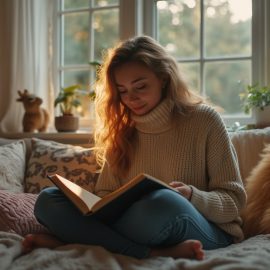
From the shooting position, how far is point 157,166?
155 cm

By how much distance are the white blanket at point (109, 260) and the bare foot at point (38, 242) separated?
0.13ft

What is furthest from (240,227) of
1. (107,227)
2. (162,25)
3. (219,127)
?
(162,25)

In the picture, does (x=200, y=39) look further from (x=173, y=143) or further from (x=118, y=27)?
(x=173, y=143)

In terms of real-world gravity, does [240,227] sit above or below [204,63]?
below

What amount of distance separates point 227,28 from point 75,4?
960mm

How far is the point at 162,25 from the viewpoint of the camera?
255cm

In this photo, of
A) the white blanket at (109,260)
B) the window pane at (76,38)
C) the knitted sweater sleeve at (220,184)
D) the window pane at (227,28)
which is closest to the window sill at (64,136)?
the window pane at (76,38)

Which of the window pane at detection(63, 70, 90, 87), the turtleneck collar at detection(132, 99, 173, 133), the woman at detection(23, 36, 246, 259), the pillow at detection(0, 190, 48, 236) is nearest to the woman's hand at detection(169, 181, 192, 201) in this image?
the woman at detection(23, 36, 246, 259)

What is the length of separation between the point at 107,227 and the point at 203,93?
1344 millimetres

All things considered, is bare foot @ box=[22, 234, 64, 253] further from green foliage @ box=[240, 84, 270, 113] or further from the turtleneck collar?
green foliage @ box=[240, 84, 270, 113]

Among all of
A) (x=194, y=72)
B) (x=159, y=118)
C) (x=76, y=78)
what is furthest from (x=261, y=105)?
(x=76, y=78)

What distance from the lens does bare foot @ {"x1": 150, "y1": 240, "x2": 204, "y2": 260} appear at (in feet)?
3.77

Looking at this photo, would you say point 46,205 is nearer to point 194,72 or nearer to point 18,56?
point 194,72

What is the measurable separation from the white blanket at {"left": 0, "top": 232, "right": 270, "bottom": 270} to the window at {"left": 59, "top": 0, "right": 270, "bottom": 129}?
1.29 metres
